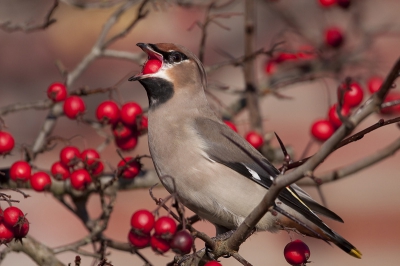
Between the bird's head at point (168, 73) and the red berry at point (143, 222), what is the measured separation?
0.61 m

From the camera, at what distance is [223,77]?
661 centimetres

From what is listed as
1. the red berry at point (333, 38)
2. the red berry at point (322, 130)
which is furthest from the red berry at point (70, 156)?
the red berry at point (333, 38)

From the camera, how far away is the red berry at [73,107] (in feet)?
10.1

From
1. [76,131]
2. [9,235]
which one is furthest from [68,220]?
[9,235]

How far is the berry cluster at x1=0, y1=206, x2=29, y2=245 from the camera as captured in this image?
2.41 meters

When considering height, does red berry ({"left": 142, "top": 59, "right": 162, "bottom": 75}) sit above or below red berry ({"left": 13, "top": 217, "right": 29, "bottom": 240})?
above

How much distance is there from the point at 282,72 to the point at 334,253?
95.3 inches

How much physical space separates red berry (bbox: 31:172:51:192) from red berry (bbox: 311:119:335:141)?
1.27 m

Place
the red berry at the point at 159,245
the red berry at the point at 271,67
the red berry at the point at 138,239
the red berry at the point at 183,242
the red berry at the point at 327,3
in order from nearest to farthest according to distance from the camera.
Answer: the red berry at the point at 183,242, the red berry at the point at 159,245, the red berry at the point at 138,239, the red berry at the point at 327,3, the red berry at the point at 271,67

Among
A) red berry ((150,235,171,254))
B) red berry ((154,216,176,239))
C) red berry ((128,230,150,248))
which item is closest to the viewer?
red berry ((154,216,176,239))

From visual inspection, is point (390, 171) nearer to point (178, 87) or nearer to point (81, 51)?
point (81, 51)

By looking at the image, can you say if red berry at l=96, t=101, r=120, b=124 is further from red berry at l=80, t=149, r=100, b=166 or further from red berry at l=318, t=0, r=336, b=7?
red berry at l=318, t=0, r=336, b=7

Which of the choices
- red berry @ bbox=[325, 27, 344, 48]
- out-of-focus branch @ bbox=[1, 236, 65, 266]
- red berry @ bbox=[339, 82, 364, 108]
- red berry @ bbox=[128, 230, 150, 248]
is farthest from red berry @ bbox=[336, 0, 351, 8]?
out-of-focus branch @ bbox=[1, 236, 65, 266]

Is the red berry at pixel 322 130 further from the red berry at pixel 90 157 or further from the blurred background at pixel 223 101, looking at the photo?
the blurred background at pixel 223 101
